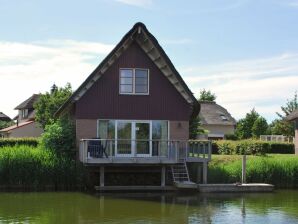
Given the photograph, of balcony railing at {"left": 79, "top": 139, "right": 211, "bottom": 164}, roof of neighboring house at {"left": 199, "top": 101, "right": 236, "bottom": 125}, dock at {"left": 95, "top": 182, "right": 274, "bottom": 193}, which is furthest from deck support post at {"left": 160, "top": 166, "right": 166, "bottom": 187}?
roof of neighboring house at {"left": 199, "top": 101, "right": 236, "bottom": 125}

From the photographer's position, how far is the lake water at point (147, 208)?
18.8 m

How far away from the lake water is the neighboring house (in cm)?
4548

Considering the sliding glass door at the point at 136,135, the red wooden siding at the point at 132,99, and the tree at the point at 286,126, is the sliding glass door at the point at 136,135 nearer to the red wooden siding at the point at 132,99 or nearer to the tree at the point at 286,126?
the red wooden siding at the point at 132,99

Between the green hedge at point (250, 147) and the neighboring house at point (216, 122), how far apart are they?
22953 millimetres

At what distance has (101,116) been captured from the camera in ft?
95.8

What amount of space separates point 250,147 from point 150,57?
16593mm

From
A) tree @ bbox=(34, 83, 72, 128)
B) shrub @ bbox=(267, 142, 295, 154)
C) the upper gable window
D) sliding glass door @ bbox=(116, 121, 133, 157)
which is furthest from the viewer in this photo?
tree @ bbox=(34, 83, 72, 128)

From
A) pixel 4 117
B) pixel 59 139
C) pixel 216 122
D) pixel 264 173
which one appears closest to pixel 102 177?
pixel 59 139

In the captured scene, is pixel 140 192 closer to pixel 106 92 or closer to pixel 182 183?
pixel 182 183

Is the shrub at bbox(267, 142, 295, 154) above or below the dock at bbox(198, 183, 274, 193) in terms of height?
above

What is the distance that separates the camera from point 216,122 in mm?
72625

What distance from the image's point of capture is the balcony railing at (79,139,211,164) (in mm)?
26828

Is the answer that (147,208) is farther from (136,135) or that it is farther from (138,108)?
(138,108)

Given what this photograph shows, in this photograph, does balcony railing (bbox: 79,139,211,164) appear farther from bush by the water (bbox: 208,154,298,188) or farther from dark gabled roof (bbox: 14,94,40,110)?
dark gabled roof (bbox: 14,94,40,110)
